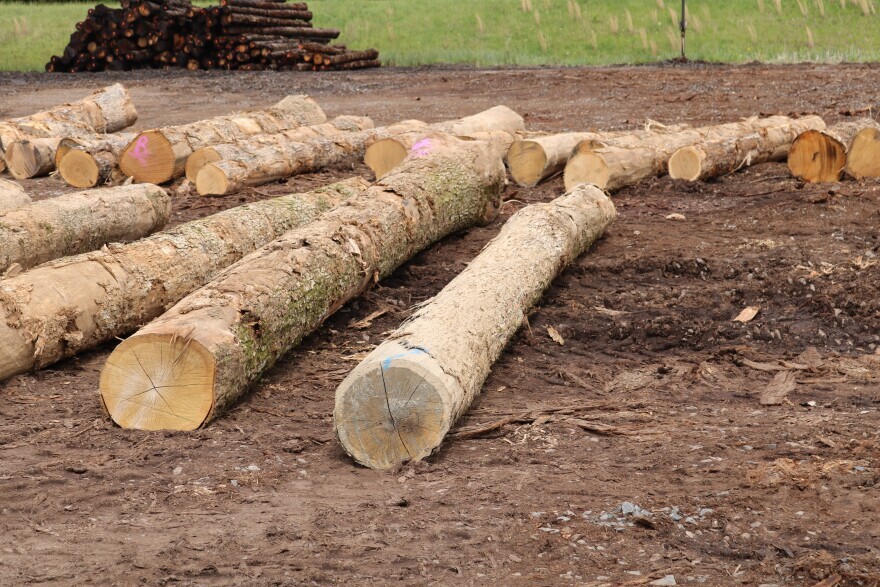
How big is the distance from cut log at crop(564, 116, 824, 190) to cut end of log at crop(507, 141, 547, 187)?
14.9 inches

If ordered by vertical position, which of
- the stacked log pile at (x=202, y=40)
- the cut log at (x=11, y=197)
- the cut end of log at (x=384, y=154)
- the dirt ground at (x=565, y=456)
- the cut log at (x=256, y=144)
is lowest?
the dirt ground at (x=565, y=456)

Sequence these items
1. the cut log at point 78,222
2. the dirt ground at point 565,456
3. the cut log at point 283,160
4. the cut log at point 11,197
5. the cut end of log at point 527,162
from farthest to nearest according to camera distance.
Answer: the cut end of log at point 527,162
the cut log at point 283,160
the cut log at point 11,197
the cut log at point 78,222
the dirt ground at point 565,456

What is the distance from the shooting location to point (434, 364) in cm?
451

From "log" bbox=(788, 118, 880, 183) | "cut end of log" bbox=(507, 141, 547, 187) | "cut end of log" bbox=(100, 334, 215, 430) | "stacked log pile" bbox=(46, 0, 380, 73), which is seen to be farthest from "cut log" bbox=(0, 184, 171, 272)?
"stacked log pile" bbox=(46, 0, 380, 73)

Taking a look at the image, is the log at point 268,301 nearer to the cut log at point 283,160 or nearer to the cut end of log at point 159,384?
the cut end of log at point 159,384

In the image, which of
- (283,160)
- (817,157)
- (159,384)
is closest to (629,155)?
(817,157)

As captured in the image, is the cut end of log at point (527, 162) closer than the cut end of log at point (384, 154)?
Yes

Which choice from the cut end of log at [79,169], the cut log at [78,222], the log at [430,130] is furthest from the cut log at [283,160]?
the cut log at [78,222]

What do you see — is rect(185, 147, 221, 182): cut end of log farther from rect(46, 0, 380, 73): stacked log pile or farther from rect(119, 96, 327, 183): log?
rect(46, 0, 380, 73): stacked log pile

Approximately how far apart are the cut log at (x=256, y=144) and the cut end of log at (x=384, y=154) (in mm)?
1040

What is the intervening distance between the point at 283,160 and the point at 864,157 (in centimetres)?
643

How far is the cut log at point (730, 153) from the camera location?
10430mm

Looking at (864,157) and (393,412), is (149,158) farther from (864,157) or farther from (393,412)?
(864,157)

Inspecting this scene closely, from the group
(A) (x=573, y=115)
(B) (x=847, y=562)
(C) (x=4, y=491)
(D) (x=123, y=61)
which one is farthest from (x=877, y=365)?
(D) (x=123, y=61)
